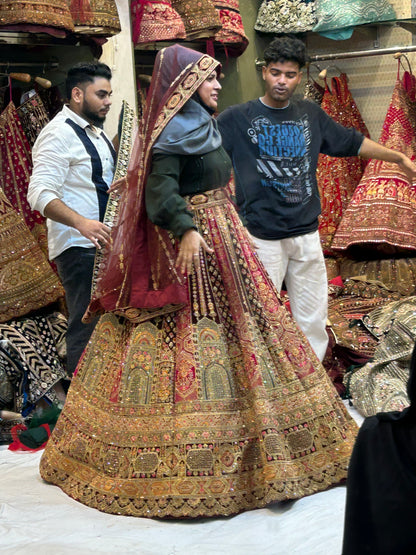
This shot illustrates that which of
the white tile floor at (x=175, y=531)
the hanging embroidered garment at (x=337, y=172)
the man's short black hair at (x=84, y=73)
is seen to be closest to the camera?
the white tile floor at (x=175, y=531)

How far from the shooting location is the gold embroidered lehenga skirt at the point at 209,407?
3137 mm

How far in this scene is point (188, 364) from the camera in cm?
324

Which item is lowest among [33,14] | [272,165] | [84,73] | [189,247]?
[272,165]

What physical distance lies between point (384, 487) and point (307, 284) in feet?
9.84

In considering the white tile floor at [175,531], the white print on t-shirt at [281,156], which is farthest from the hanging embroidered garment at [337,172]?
the white tile floor at [175,531]

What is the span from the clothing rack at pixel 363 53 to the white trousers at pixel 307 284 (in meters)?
2.06

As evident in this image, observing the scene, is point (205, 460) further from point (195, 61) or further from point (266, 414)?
point (195, 61)

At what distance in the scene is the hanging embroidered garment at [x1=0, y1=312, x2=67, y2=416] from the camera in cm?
463

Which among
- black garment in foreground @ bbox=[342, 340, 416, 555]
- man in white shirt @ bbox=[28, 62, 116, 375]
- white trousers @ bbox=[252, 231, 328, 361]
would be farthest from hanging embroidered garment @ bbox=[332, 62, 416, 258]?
black garment in foreground @ bbox=[342, 340, 416, 555]

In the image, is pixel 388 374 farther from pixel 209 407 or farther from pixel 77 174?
pixel 77 174

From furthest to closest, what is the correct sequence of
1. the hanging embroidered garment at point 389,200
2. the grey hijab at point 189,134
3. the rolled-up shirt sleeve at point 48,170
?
1. the hanging embroidered garment at point 389,200
2. the rolled-up shirt sleeve at point 48,170
3. the grey hijab at point 189,134

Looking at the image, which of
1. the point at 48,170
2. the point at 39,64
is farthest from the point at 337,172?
the point at 48,170

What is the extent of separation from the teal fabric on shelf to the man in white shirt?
90.3 inches

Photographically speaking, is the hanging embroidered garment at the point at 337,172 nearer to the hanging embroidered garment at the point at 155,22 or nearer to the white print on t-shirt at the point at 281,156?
the hanging embroidered garment at the point at 155,22
